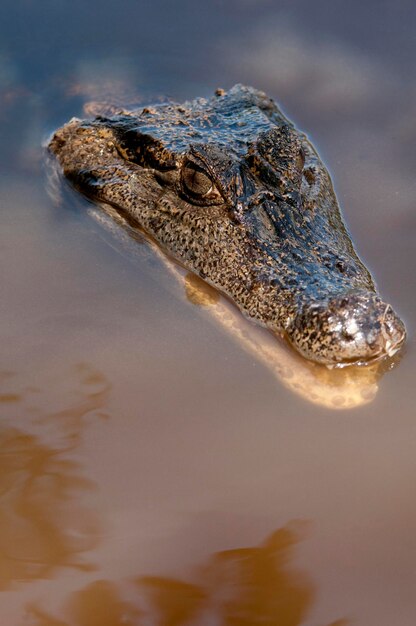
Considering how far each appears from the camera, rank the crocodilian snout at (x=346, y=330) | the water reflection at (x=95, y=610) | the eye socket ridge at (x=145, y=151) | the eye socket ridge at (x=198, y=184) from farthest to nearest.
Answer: the eye socket ridge at (x=145, y=151)
the eye socket ridge at (x=198, y=184)
the crocodilian snout at (x=346, y=330)
the water reflection at (x=95, y=610)

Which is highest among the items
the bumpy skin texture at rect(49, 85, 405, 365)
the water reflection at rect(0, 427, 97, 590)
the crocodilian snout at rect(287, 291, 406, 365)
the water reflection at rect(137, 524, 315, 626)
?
the bumpy skin texture at rect(49, 85, 405, 365)

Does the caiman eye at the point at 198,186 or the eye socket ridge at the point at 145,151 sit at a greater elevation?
the eye socket ridge at the point at 145,151

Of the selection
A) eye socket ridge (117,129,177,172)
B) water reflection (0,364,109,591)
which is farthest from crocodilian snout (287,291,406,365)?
eye socket ridge (117,129,177,172)

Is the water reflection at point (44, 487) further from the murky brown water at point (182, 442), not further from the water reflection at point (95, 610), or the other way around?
the water reflection at point (95, 610)

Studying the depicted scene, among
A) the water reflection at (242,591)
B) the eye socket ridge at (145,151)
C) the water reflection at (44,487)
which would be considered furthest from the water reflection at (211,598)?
the eye socket ridge at (145,151)

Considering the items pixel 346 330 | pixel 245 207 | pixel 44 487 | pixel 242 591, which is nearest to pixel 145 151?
pixel 245 207

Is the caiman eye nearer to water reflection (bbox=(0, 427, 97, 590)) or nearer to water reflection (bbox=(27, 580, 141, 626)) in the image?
water reflection (bbox=(0, 427, 97, 590))

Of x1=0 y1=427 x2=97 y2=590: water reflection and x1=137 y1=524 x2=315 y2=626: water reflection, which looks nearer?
x1=137 y1=524 x2=315 y2=626: water reflection
